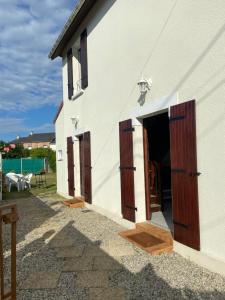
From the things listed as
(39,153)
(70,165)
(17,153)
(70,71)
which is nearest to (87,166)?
(70,165)

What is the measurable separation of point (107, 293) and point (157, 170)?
4.24 m

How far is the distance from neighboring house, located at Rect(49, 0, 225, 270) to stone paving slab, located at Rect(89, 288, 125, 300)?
1344 mm

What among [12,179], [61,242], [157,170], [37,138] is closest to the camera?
[61,242]

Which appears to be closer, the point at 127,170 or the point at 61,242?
the point at 61,242

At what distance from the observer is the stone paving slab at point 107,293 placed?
377cm

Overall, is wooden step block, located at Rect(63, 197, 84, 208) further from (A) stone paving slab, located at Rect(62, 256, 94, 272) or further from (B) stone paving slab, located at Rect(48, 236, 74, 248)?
(A) stone paving slab, located at Rect(62, 256, 94, 272)

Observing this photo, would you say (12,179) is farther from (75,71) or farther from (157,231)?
(157,231)

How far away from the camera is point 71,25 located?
9.90m

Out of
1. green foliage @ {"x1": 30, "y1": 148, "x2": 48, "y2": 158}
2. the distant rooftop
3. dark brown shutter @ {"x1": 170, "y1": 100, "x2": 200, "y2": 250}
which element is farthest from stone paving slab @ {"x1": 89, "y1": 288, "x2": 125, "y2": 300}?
the distant rooftop

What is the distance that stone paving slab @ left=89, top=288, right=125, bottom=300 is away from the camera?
3.77m

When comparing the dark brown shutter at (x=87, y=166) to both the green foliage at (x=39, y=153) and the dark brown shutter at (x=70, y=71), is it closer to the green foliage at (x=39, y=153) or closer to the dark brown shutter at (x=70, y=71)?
the dark brown shutter at (x=70, y=71)

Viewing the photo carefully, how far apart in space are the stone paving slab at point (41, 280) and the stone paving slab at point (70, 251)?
800mm

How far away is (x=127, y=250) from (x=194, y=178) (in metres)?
1.74

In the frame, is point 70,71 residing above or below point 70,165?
above
